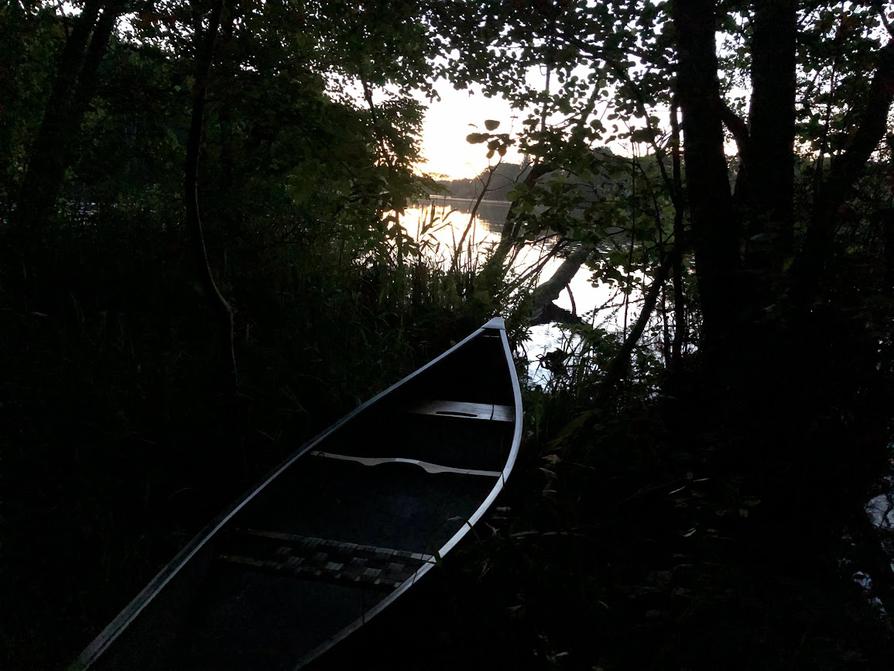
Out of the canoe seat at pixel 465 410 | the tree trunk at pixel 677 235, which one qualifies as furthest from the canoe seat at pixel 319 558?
the tree trunk at pixel 677 235

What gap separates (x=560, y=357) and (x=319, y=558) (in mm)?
2935

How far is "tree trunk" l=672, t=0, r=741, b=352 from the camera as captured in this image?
11.0 feet

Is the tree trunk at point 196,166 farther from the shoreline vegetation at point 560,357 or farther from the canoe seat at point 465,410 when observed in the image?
the canoe seat at point 465,410

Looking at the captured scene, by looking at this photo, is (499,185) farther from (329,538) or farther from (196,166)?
(329,538)

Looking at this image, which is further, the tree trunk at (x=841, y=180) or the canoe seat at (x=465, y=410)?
the canoe seat at (x=465, y=410)

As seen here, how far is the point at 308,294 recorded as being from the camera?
17.2 ft

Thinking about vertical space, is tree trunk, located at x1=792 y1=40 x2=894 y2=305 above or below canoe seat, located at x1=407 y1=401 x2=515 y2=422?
above

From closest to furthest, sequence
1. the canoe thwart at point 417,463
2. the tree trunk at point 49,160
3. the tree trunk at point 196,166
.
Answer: the tree trunk at point 196,166 < the canoe thwart at point 417,463 < the tree trunk at point 49,160

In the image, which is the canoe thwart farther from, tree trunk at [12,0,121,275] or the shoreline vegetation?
tree trunk at [12,0,121,275]

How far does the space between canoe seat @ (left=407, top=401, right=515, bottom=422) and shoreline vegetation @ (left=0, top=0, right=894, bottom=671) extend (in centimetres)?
26

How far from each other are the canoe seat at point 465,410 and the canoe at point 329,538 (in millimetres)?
13

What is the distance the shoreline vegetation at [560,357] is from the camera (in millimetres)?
2480

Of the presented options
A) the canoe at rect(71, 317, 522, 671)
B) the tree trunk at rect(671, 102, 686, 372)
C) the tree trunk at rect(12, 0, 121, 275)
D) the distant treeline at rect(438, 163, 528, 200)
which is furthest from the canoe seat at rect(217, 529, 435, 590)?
the tree trunk at rect(12, 0, 121, 275)

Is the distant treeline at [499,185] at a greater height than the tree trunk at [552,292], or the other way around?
the distant treeline at [499,185]
